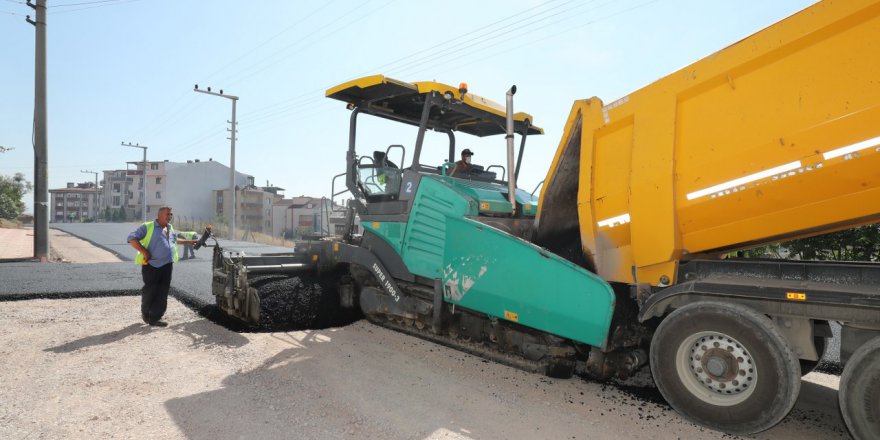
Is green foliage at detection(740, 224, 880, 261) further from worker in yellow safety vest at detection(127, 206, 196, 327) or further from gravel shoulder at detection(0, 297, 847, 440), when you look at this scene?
worker in yellow safety vest at detection(127, 206, 196, 327)

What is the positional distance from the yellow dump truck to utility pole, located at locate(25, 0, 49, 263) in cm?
1339

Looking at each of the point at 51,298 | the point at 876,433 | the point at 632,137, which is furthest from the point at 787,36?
the point at 51,298

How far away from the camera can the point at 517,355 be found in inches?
155

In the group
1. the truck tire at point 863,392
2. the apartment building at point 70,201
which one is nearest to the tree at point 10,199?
the truck tire at point 863,392

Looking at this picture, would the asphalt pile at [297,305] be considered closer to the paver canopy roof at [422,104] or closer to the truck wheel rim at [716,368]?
the paver canopy roof at [422,104]

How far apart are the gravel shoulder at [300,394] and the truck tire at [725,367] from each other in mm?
190

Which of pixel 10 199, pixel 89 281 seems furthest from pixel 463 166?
pixel 10 199

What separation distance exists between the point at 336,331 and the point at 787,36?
4737 millimetres

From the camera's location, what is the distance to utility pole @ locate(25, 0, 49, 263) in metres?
11.7

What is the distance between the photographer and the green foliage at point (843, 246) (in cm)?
589

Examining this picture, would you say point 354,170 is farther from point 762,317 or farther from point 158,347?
point 762,317

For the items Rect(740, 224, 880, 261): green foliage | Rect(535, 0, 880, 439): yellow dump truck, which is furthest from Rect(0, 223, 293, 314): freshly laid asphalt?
Rect(740, 224, 880, 261): green foliage

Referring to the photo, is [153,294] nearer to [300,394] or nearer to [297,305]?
[297,305]

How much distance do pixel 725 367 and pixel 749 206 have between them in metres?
0.97
